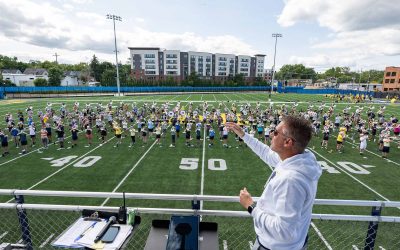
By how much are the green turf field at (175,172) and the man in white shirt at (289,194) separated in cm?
713

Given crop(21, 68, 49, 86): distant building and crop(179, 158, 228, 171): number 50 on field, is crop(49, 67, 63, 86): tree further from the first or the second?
crop(179, 158, 228, 171): number 50 on field

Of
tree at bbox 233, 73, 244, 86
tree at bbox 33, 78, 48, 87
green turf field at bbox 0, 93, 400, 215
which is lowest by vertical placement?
green turf field at bbox 0, 93, 400, 215

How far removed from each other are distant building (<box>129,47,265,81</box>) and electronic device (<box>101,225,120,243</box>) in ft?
297

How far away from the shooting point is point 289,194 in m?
1.69

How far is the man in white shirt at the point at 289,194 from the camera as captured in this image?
1.70 meters

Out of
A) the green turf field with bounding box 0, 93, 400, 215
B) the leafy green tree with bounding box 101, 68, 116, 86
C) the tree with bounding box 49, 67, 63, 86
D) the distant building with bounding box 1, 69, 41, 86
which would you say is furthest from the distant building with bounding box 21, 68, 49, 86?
the green turf field with bounding box 0, 93, 400, 215

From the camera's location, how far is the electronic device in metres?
2.31

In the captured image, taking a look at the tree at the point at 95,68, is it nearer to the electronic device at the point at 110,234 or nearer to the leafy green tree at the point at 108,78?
the leafy green tree at the point at 108,78

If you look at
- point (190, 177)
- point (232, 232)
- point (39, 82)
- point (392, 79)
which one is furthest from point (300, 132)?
point (392, 79)

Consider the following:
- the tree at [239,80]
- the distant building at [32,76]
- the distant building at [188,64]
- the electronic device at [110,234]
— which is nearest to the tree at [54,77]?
the distant building at [32,76]

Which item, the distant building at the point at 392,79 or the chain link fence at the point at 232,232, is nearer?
the chain link fence at the point at 232,232

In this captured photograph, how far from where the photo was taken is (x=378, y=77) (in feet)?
463

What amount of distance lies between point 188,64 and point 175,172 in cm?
9359

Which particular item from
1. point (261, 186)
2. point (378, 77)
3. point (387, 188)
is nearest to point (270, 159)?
point (261, 186)
